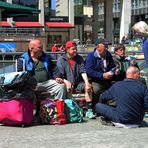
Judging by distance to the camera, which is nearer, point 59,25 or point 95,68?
point 95,68

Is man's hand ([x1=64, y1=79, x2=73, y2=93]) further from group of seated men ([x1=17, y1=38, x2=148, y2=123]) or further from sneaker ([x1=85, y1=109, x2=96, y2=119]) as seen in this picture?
sneaker ([x1=85, y1=109, x2=96, y2=119])

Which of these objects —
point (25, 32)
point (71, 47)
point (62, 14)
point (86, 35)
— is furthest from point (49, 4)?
point (71, 47)

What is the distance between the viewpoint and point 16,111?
728 cm

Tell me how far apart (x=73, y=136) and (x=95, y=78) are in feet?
6.94

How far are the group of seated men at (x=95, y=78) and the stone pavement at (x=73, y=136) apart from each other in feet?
1.04

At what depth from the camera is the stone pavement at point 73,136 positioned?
616 centimetres

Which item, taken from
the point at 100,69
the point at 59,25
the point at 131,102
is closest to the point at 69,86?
the point at 100,69

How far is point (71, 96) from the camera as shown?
834 cm

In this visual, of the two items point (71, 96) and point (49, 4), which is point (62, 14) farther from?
point (71, 96)

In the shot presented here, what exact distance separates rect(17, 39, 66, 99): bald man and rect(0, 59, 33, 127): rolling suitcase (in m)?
0.65

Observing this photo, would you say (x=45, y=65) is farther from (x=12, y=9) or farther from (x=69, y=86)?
(x=12, y=9)

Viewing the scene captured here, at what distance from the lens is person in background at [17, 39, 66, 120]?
8031mm

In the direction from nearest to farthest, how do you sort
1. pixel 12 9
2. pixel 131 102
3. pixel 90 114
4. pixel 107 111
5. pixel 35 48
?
pixel 131 102 → pixel 107 111 → pixel 35 48 → pixel 90 114 → pixel 12 9

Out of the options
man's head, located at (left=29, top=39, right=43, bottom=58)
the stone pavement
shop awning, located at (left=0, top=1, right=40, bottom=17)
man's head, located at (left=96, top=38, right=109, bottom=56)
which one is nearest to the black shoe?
the stone pavement
